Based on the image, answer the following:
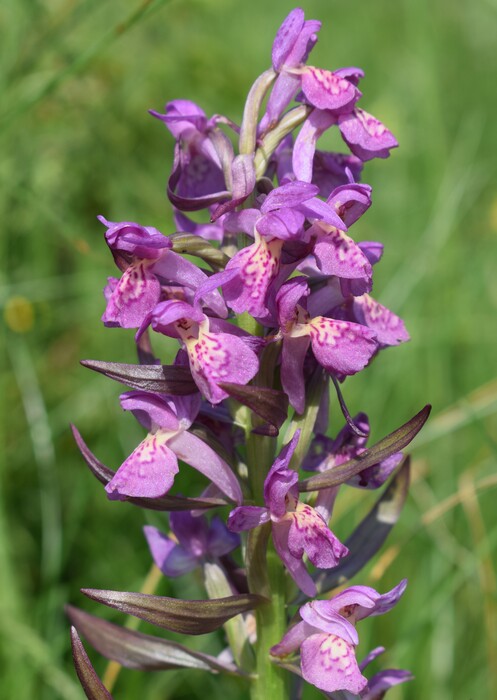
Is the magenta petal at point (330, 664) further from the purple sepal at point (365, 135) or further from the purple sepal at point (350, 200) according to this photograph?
the purple sepal at point (365, 135)

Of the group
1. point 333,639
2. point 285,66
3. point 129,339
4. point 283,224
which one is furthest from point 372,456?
point 129,339

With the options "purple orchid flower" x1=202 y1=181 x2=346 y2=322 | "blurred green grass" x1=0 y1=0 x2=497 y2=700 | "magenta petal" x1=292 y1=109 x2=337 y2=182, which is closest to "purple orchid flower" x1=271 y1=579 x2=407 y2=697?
"purple orchid flower" x1=202 y1=181 x2=346 y2=322

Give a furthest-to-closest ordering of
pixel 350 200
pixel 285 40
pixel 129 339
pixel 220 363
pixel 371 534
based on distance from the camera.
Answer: pixel 129 339 < pixel 371 534 < pixel 285 40 < pixel 350 200 < pixel 220 363

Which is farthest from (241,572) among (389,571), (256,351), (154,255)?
(389,571)

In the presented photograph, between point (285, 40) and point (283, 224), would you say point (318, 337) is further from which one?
point (285, 40)

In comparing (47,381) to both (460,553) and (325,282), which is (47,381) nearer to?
(460,553)

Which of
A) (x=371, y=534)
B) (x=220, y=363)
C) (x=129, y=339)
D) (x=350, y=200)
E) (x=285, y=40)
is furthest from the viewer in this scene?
(x=129, y=339)
